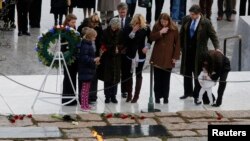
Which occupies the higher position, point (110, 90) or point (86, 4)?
point (86, 4)

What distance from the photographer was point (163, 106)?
16.5 metres

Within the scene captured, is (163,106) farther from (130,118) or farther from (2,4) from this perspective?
(2,4)

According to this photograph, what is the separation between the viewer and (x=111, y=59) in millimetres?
16250

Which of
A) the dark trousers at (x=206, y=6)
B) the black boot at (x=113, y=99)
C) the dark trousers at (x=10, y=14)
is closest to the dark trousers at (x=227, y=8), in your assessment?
the dark trousers at (x=206, y=6)

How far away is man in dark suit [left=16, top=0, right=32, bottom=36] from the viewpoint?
23.2 metres

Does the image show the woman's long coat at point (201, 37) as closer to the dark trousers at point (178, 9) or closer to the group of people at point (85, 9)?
the group of people at point (85, 9)

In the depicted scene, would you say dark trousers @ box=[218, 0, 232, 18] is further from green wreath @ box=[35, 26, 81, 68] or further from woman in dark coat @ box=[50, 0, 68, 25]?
green wreath @ box=[35, 26, 81, 68]

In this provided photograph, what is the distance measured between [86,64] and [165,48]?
1624mm

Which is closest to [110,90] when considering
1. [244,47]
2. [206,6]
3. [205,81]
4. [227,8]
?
[205,81]

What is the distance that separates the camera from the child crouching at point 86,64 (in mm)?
15609

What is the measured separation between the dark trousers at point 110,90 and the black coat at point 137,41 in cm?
65

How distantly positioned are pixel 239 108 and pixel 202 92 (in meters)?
0.77

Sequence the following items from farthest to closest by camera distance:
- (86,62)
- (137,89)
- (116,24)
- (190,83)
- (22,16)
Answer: (22,16)
(190,83)
(137,89)
(116,24)
(86,62)

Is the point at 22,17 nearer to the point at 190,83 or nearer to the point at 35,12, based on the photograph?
the point at 35,12
